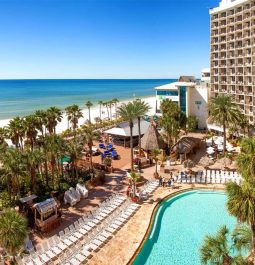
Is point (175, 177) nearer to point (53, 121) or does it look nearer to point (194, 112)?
point (53, 121)

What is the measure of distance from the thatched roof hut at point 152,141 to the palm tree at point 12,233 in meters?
25.3

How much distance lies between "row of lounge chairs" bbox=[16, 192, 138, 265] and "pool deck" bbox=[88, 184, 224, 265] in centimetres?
54

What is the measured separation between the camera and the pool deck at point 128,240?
1809 centimetres

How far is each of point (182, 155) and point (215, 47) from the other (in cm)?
2821

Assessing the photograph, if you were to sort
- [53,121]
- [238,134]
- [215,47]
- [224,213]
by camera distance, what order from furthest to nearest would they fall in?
[215,47] < [238,134] < [53,121] < [224,213]

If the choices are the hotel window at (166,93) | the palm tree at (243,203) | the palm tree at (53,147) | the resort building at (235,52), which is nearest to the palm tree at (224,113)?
the resort building at (235,52)

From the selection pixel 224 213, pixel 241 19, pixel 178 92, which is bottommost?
pixel 224 213

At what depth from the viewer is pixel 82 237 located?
20359 mm

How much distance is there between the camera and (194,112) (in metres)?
56.7

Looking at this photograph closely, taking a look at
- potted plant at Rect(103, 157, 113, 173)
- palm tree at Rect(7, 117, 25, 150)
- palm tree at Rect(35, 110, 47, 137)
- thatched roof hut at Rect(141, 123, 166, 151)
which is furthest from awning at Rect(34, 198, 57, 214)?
thatched roof hut at Rect(141, 123, 166, 151)

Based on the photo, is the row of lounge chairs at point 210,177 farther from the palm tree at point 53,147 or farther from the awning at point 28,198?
the awning at point 28,198

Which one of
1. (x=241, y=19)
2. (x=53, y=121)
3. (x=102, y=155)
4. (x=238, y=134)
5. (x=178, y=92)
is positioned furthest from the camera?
(x=178, y=92)

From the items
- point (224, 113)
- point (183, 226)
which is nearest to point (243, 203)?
point (183, 226)

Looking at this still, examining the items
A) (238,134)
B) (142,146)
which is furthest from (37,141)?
(238,134)
